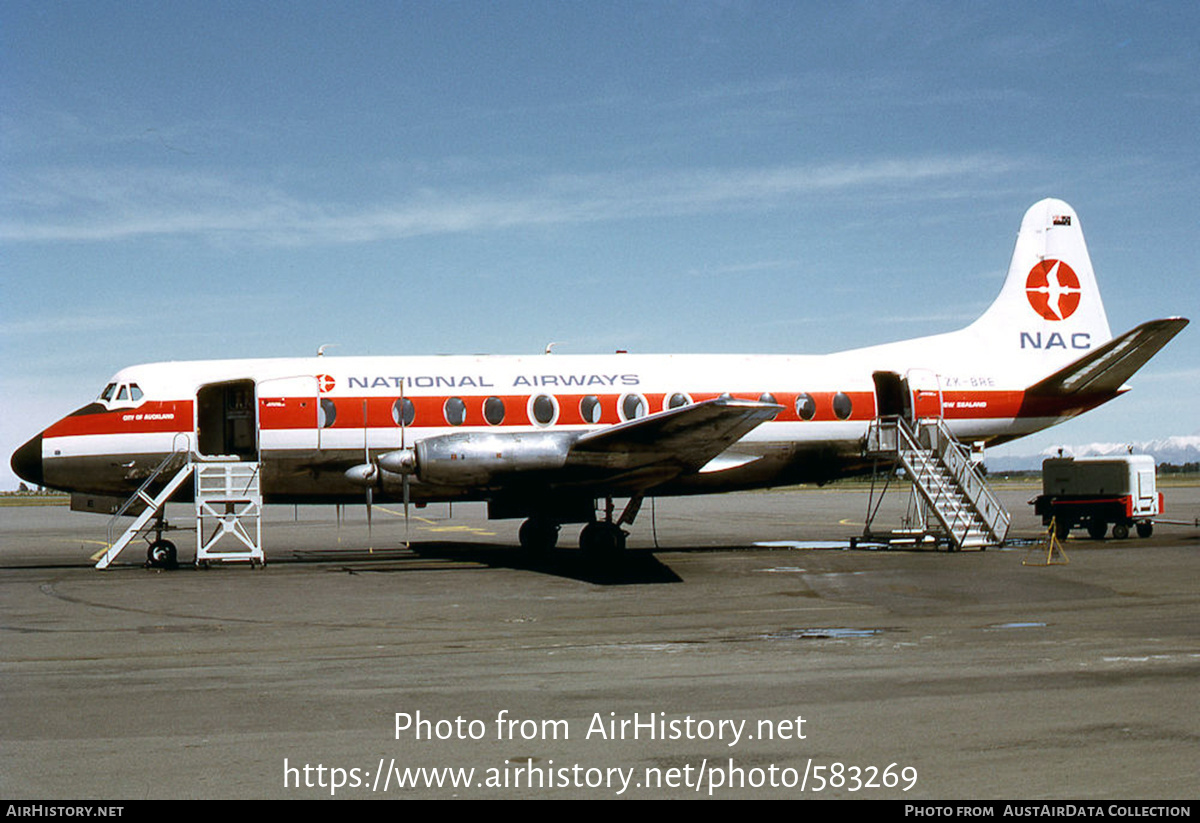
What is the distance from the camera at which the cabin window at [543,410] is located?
887 inches

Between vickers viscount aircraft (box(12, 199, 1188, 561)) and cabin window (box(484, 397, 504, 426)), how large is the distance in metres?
0.03

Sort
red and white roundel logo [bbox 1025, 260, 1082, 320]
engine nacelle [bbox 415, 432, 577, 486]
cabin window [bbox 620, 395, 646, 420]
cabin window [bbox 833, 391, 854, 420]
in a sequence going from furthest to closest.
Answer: red and white roundel logo [bbox 1025, 260, 1082, 320] < cabin window [bbox 833, 391, 854, 420] < cabin window [bbox 620, 395, 646, 420] < engine nacelle [bbox 415, 432, 577, 486]

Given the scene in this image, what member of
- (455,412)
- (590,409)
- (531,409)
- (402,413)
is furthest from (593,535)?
(402,413)

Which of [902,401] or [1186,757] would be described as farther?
[902,401]

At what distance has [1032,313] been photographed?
26.0 meters

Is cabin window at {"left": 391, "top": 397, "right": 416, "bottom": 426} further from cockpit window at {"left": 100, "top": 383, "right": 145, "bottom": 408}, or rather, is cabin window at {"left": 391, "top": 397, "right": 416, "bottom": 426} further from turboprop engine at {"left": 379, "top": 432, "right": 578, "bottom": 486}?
cockpit window at {"left": 100, "top": 383, "right": 145, "bottom": 408}

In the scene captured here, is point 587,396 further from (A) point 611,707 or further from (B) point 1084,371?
(A) point 611,707

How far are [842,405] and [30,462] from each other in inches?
669

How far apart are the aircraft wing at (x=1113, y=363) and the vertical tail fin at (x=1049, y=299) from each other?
0.73 metres

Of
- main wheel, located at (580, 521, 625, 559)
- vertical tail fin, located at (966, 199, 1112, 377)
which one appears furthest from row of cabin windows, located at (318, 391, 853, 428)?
vertical tail fin, located at (966, 199, 1112, 377)

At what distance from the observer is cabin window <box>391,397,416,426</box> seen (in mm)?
22188

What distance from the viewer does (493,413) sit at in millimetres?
22391

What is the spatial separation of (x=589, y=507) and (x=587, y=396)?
2.31 metres
